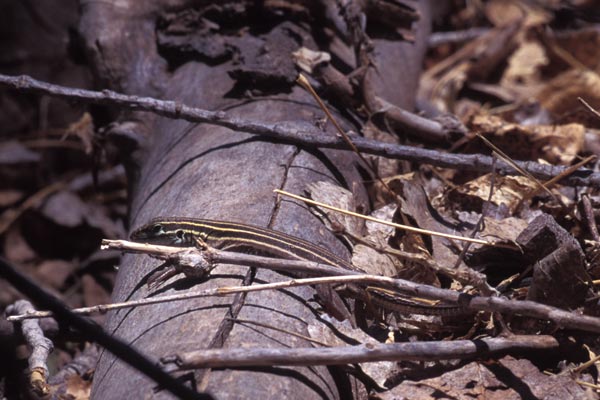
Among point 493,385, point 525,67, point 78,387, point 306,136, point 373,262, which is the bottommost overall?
point 78,387

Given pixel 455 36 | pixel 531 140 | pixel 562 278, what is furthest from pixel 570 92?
pixel 562 278

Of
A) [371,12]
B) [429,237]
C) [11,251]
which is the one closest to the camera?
[429,237]

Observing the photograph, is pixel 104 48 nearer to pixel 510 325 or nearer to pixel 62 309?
pixel 62 309

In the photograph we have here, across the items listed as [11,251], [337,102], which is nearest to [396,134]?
[337,102]

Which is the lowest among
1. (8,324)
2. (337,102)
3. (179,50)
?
(8,324)

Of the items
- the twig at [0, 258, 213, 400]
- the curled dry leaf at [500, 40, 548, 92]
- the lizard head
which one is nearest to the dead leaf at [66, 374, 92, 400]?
the lizard head

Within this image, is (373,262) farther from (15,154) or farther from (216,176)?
(15,154)
